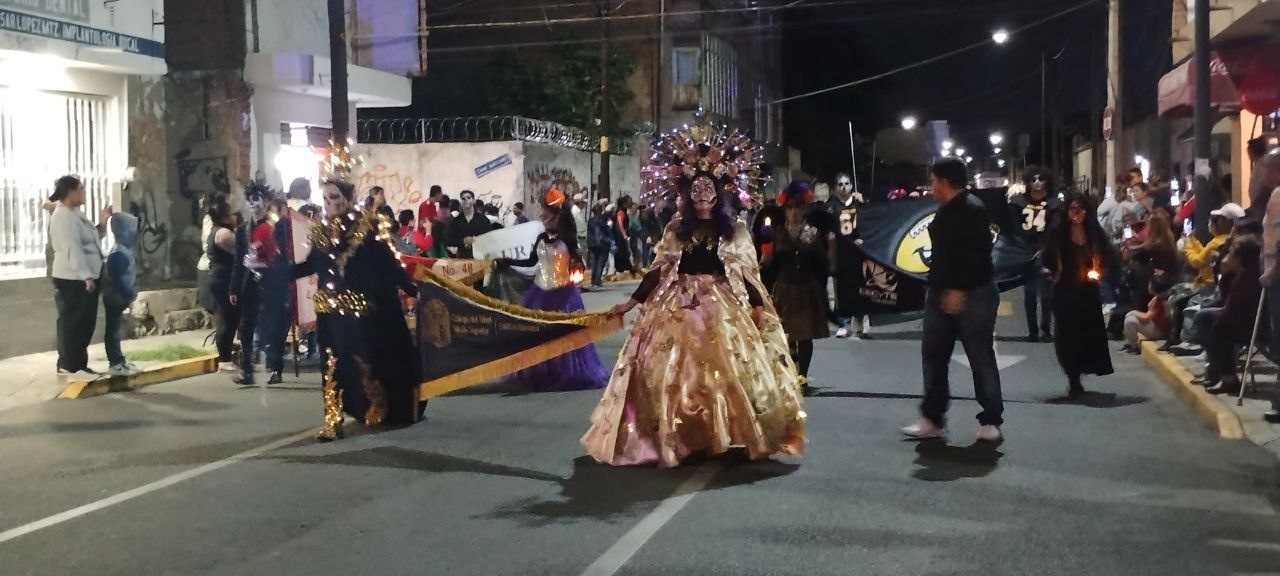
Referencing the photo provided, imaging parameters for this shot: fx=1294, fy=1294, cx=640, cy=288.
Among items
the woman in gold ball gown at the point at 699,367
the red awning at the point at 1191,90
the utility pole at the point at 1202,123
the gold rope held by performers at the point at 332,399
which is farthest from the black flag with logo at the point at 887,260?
the gold rope held by performers at the point at 332,399

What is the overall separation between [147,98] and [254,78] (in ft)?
6.75

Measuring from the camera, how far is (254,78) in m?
19.0

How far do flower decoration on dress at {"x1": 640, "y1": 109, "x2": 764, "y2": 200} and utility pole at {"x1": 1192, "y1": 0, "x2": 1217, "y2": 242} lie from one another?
8.06m

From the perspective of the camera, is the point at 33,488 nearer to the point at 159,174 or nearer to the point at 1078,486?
the point at 1078,486

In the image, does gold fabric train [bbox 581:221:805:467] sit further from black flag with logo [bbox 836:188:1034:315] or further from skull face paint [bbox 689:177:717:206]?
black flag with logo [bbox 836:188:1034:315]

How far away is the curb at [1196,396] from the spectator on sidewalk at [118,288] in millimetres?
9473

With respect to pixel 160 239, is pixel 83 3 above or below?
above

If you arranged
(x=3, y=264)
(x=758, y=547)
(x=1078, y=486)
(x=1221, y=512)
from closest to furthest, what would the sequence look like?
(x=758, y=547) → (x=1221, y=512) → (x=1078, y=486) → (x=3, y=264)

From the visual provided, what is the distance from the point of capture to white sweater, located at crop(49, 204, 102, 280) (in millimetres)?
11953

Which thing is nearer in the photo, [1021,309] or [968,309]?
[968,309]

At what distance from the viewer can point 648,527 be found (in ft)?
20.9

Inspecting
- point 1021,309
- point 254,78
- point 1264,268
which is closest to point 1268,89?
point 1021,309

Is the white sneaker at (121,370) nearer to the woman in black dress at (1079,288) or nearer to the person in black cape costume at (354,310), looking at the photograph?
the person in black cape costume at (354,310)

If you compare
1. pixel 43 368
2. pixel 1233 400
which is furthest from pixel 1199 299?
pixel 43 368
